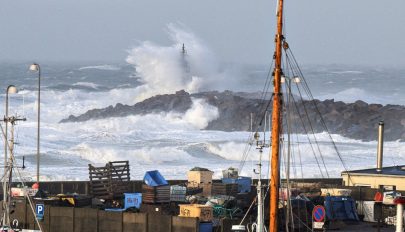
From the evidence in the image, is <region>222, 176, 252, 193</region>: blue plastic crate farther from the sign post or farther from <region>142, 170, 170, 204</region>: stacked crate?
the sign post

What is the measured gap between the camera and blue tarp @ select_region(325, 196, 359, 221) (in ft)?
109

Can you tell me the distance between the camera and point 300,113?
102 m

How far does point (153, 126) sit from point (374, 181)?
6050cm

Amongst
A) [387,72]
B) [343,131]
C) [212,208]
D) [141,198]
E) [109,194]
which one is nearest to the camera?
[212,208]

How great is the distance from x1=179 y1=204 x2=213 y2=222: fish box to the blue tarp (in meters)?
4.39

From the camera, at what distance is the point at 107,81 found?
153m

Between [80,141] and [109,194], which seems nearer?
[109,194]

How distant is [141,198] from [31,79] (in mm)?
113765

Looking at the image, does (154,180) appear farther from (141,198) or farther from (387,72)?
(387,72)

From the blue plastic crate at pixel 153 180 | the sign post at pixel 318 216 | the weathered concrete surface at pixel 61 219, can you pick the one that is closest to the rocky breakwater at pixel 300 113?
the blue plastic crate at pixel 153 180

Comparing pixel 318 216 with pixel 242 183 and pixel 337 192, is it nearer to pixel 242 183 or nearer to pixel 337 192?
pixel 337 192

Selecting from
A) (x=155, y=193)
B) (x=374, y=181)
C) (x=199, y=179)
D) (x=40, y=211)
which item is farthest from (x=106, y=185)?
(x=374, y=181)

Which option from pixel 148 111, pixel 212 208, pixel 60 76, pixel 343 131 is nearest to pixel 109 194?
pixel 212 208

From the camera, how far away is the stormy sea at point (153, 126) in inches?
2704
